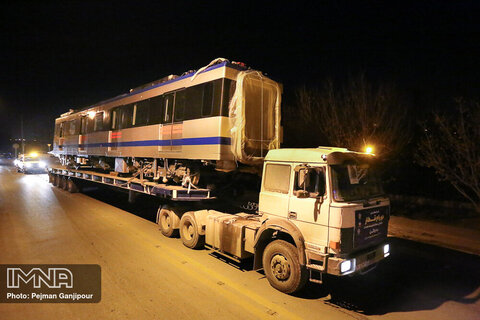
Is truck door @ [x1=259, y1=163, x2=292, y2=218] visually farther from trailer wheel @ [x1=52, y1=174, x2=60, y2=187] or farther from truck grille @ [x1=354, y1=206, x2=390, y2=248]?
trailer wheel @ [x1=52, y1=174, x2=60, y2=187]

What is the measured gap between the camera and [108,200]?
13.8 meters

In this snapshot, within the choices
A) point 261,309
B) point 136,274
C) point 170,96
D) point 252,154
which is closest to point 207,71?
point 170,96

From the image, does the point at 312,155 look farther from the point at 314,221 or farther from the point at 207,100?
the point at 207,100

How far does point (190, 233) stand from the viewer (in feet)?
23.3

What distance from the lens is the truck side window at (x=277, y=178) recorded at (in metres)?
5.16

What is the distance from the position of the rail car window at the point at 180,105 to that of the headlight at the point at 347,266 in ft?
18.3

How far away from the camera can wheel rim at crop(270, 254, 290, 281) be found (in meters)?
4.77

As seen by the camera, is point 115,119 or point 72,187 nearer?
point 115,119

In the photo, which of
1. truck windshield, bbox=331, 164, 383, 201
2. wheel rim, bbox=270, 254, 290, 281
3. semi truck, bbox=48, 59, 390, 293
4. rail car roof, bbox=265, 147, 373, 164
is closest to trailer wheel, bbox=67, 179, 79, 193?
semi truck, bbox=48, 59, 390, 293

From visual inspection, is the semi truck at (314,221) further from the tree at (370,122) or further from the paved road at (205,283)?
the tree at (370,122)

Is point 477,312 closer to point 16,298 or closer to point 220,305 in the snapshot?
point 220,305

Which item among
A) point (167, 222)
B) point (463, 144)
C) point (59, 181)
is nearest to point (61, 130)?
point (59, 181)

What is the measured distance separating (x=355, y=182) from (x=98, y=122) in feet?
39.8

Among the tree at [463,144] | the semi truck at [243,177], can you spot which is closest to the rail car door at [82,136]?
the semi truck at [243,177]
